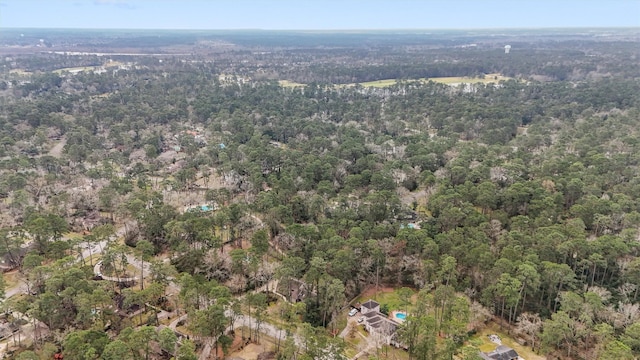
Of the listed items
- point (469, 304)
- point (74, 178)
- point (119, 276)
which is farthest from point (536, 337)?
point (74, 178)

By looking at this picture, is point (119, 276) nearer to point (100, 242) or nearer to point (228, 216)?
point (100, 242)

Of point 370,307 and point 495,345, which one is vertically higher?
point 370,307

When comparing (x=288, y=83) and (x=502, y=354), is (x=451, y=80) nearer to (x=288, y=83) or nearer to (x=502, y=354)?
(x=288, y=83)

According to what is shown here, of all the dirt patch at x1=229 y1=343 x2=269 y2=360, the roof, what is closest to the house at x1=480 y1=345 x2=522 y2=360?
the roof

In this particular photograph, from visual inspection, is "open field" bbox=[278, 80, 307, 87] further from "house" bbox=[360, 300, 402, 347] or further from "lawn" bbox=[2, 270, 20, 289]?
"house" bbox=[360, 300, 402, 347]

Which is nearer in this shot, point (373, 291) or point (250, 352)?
point (250, 352)

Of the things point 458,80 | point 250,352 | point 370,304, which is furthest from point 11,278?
point 458,80
